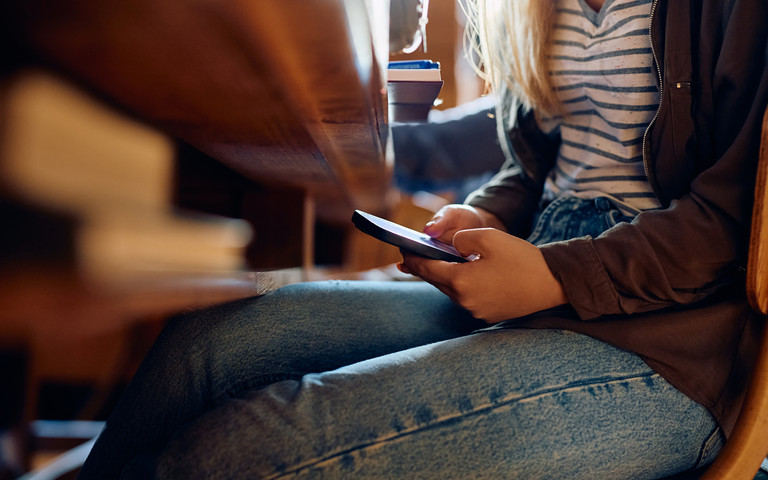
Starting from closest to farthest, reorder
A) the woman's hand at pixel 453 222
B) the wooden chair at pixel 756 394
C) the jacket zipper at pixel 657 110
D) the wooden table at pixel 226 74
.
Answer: the wooden table at pixel 226 74 < the wooden chair at pixel 756 394 < the jacket zipper at pixel 657 110 < the woman's hand at pixel 453 222

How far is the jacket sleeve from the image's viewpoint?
0.47m

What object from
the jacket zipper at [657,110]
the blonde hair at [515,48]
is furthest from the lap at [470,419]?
the blonde hair at [515,48]

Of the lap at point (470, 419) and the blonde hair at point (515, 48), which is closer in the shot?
the lap at point (470, 419)

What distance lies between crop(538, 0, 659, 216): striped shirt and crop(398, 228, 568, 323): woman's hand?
0.20m

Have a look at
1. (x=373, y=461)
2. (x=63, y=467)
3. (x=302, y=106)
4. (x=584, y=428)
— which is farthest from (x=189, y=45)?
(x=63, y=467)

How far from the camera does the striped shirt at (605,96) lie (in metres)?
0.60

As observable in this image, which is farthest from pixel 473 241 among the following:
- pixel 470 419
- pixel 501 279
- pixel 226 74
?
pixel 226 74

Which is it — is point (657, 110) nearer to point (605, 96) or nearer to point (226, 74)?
point (605, 96)

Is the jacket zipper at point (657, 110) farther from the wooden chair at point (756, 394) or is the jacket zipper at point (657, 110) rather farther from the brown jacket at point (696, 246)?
the wooden chair at point (756, 394)

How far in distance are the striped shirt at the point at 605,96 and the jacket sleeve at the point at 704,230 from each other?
85 millimetres

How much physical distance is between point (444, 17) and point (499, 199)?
2.13 feet

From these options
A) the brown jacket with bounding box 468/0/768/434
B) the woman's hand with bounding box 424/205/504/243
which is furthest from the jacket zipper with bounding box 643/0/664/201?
the woman's hand with bounding box 424/205/504/243

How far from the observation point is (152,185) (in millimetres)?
1047

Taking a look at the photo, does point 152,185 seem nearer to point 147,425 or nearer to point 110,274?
point 110,274
